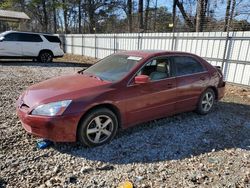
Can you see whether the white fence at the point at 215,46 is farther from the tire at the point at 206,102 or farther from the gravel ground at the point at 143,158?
the gravel ground at the point at 143,158

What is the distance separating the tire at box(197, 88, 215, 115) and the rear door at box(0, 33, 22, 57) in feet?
38.8

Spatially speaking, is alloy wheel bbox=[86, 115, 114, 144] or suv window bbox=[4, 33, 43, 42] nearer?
alloy wheel bbox=[86, 115, 114, 144]

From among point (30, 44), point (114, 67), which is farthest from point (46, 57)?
point (114, 67)

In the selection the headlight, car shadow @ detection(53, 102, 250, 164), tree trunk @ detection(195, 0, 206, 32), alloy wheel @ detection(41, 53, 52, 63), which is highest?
tree trunk @ detection(195, 0, 206, 32)

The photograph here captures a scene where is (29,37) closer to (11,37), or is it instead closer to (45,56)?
(11,37)

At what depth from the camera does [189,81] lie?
5219 millimetres

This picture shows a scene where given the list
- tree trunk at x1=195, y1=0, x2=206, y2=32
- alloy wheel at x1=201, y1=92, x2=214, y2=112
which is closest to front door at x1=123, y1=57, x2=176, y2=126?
alloy wheel at x1=201, y1=92, x2=214, y2=112

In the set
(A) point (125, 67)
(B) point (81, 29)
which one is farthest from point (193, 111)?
(B) point (81, 29)

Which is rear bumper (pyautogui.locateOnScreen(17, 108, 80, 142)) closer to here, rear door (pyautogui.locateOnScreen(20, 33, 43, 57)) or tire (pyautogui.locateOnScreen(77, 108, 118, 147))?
tire (pyautogui.locateOnScreen(77, 108, 118, 147))

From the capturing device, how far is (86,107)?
12.3ft

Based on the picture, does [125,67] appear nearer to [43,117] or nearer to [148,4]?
[43,117]

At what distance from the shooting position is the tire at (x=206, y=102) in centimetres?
565

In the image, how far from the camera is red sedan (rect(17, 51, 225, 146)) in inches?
144

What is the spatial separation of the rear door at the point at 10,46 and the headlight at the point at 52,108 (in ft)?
38.6
